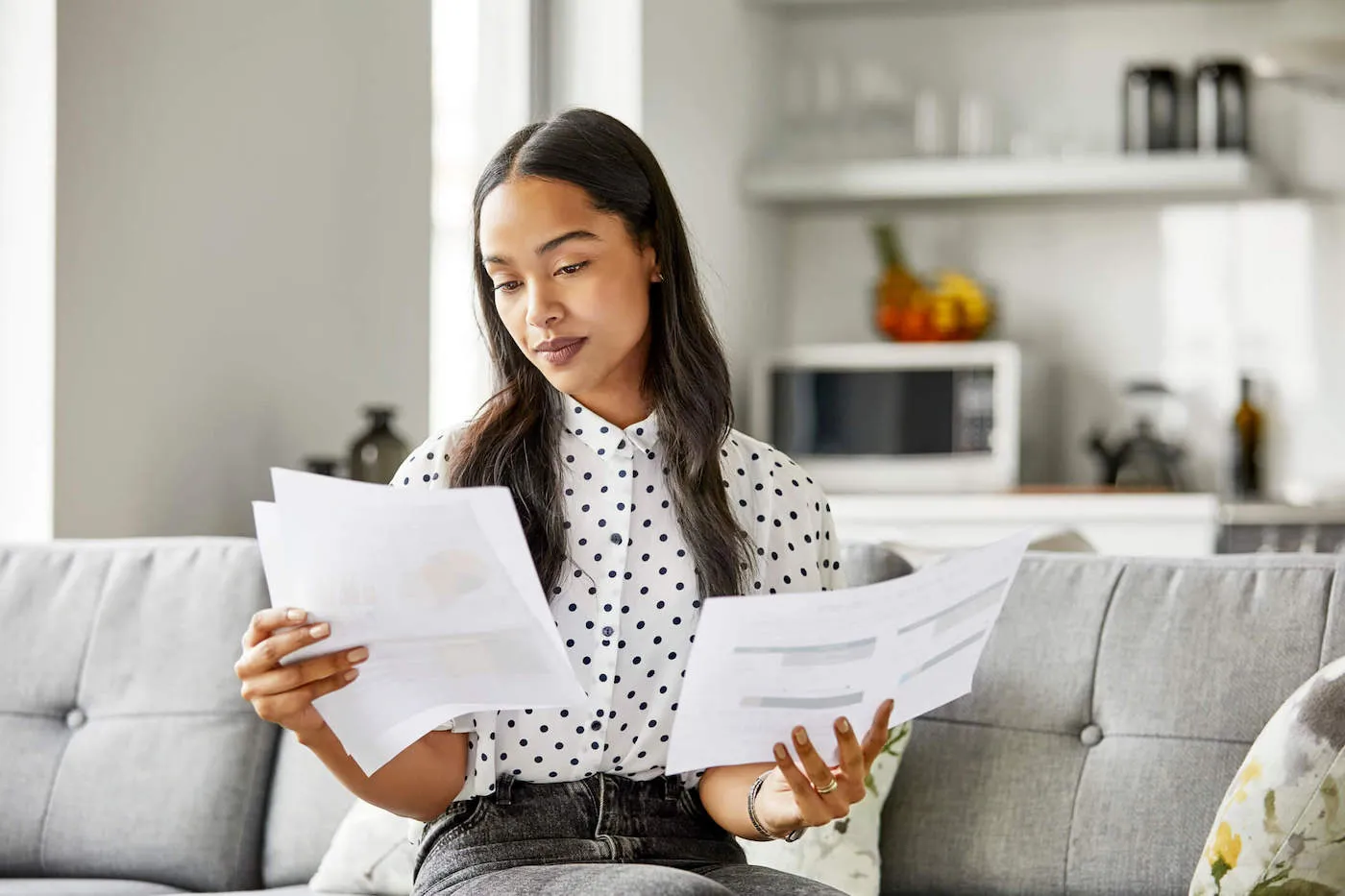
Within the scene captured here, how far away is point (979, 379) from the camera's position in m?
5.11

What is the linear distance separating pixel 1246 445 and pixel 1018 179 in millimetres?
1085

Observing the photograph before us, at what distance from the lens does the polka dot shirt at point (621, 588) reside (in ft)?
4.91

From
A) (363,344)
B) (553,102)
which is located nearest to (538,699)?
(363,344)

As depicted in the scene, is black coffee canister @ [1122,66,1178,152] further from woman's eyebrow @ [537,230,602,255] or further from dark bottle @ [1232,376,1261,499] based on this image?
woman's eyebrow @ [537,230,602,255]

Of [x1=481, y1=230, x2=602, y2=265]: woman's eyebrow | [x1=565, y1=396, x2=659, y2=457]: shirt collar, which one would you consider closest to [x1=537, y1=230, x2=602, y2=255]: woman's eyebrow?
[x1=481, y1=230, x2=602, y2=265]: woman's eyebrow

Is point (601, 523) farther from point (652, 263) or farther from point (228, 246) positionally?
point (228, 246)

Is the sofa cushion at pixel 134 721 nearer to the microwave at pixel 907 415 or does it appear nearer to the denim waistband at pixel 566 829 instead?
the denim waistband at pixel 566 829

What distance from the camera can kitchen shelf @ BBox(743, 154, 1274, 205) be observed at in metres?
5.09

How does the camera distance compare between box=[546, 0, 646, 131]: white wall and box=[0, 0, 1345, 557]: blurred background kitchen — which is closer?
box=[0, 0, 1345, 557]: blurred background kitchen

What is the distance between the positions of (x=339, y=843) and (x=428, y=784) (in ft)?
2.42

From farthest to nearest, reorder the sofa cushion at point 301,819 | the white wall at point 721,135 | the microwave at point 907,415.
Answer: the microwave at point 907,415 → the white wall at point 721,135 → the sofa cushion at point 301,819

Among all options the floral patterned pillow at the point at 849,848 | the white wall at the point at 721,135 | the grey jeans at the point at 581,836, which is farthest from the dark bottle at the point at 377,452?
the grey jeans at the point at 581,836

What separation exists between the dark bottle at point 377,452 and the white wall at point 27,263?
0.58 m

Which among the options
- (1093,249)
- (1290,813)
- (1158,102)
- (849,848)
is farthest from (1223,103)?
(1290,813)
